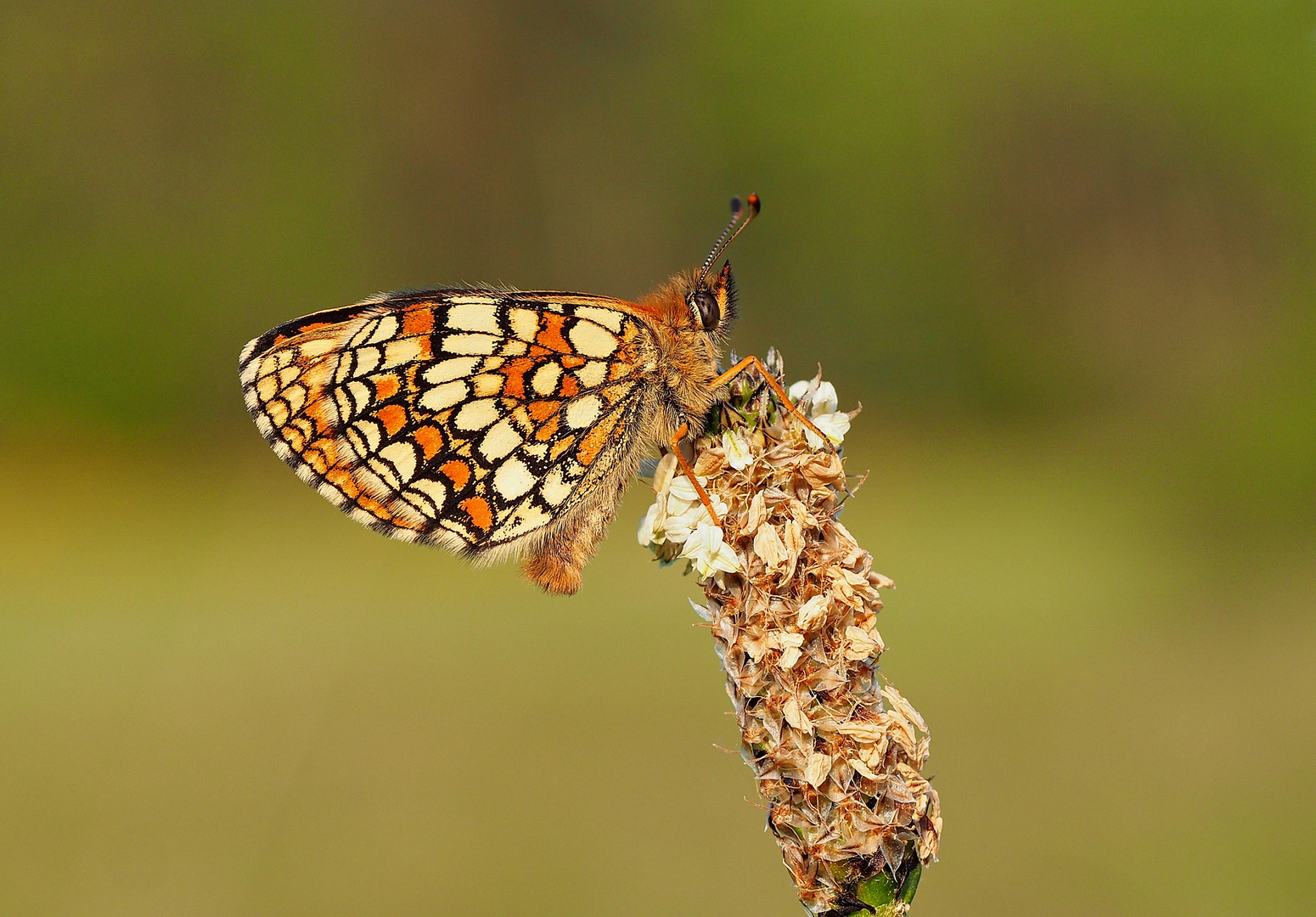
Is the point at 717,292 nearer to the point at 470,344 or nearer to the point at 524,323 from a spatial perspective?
the point at 524,323

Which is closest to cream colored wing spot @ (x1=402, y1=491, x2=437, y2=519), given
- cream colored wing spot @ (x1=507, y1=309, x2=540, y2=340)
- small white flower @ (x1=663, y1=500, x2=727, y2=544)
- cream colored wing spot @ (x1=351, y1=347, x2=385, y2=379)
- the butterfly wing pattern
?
the butterfly wing pattern

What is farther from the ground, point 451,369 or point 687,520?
point 451,369

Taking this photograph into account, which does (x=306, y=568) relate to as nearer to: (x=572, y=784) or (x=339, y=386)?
(x=572, y=784)

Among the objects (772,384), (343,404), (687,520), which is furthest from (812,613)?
(343,404)

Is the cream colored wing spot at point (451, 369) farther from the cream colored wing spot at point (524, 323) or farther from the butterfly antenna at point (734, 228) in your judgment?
the butterfly antenna at point (734, 228)

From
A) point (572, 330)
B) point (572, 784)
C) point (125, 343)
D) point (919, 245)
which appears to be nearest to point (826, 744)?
point (572, 330)

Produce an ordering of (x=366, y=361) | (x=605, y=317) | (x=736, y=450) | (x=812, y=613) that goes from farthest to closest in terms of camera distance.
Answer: (x=366, y=361) < (x=605, y=317) < (x=736, y=450) < (x=812, y=613)
